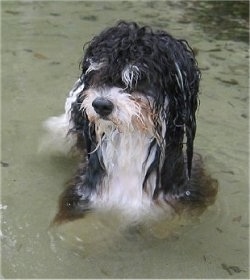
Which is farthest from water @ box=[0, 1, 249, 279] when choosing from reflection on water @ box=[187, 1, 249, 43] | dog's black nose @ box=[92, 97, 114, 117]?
dog's black nose @ box=[92, 97, 114, 117]

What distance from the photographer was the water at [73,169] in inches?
115

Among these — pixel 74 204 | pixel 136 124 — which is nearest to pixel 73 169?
pixel 74 204

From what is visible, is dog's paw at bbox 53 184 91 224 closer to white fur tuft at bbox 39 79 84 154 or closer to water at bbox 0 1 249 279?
water at bbox 0 1 249 279

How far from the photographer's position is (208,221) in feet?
10.6

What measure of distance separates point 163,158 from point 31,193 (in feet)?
2.81

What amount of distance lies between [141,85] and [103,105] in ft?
0.79

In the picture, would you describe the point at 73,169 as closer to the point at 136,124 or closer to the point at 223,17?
the point at 136,124

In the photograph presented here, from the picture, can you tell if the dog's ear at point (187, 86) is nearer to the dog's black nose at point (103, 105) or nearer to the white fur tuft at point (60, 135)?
the dog's black nose at point (103, 105)

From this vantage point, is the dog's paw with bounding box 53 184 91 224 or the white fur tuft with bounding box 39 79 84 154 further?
the white fur tuft with bounding box 39 79 84 154

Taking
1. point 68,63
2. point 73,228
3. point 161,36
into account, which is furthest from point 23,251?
point 68,63

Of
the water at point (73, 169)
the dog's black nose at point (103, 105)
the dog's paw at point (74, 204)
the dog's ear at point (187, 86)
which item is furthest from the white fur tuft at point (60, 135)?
the dog's black nose at point (103, 105)

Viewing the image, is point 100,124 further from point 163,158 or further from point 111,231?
point 111,231

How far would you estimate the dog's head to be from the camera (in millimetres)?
2650

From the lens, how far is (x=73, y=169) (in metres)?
3.70
